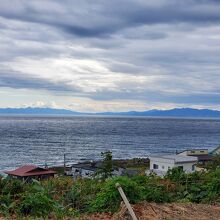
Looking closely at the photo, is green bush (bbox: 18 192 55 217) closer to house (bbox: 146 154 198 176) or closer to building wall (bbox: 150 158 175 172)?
house (bbox: 146 154 198 176)

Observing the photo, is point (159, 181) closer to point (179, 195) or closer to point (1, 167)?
point (179, 195)

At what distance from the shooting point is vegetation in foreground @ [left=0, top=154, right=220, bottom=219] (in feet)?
21.3

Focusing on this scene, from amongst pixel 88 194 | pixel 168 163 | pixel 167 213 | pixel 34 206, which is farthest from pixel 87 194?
pixel 168 163

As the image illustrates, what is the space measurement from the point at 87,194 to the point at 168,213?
6.68 ft

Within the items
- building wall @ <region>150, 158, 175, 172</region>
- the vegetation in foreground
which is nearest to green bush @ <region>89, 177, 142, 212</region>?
the vegetation in foreground

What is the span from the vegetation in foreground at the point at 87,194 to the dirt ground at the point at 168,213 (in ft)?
1.04

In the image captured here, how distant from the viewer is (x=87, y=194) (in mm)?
7754

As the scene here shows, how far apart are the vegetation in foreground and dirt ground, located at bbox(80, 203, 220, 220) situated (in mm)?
318

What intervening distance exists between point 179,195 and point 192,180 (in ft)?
4.32

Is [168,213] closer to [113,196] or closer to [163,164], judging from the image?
[113,196]

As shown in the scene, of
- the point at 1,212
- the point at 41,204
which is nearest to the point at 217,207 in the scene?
the point at 41,204

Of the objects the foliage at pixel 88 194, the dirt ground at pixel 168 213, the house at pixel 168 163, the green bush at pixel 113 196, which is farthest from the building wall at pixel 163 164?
the green bush at pixel 113 196

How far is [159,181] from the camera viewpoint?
9.50m

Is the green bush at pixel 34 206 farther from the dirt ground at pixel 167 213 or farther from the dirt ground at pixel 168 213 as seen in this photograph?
the dirt ground at pixel 168 213
